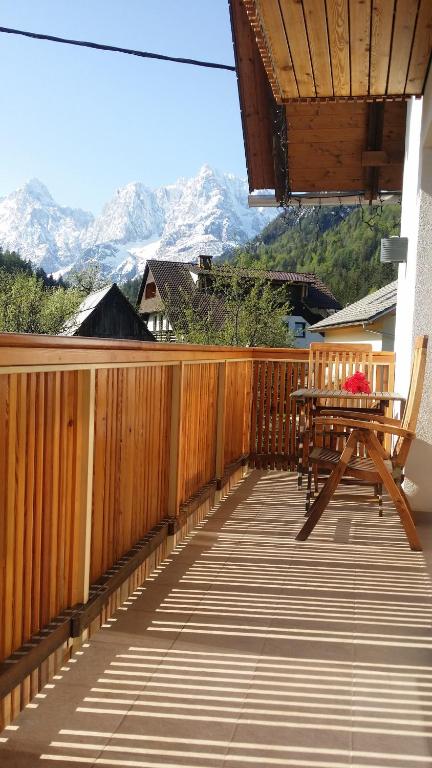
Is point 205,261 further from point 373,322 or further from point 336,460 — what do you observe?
point 336,460

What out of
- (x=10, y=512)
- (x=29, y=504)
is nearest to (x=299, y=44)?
(x=29, y=504)

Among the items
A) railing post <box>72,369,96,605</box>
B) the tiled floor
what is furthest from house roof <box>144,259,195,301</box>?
railing post <box>72,369,96,605</box>

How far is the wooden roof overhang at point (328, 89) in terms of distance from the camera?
4191 millimetres

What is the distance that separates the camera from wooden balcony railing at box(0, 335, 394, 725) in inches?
86.4

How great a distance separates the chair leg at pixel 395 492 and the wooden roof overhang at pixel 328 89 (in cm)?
Result: 225

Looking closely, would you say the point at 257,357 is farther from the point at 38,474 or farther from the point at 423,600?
the point at 38,474

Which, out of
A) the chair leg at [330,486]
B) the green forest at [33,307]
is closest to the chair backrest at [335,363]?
the chair leg at [330,486]

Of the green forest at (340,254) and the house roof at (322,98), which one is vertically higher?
the green forest at (340,254)

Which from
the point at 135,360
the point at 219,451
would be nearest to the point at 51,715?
the point at 135,360

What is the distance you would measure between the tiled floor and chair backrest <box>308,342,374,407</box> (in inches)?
106

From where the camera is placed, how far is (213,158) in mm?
155125

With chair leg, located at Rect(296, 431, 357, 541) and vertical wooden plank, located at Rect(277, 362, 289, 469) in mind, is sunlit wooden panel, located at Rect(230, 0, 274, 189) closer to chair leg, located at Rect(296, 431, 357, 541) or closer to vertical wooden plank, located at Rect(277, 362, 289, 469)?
vertical wooden plank, located at Rect(277, 362, 289, 469)

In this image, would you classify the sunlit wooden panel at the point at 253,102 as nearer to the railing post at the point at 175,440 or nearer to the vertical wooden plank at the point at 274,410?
the vertical wooden plank at the point at 274,410

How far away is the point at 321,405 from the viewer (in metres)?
6.63
